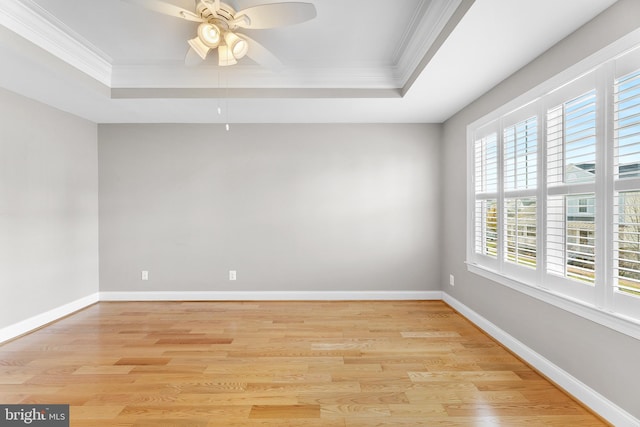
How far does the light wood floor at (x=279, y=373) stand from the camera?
6.31ft

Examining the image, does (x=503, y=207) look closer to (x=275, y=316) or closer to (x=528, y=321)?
(x=528, y=321)

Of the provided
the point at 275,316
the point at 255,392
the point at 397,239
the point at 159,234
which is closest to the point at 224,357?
the point at 255,392

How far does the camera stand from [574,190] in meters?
2.07

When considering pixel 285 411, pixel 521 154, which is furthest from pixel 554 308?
pixel 285 411

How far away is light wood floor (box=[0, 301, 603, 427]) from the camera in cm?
192

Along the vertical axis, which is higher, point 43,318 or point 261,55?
point 261,55

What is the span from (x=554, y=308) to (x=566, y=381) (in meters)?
0.46

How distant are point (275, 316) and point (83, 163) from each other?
3.04 metres

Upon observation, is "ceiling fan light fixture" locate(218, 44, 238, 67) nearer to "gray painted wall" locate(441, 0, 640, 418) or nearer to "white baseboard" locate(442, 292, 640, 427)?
"gray painted wall" locate(441, 0, 640, 418)

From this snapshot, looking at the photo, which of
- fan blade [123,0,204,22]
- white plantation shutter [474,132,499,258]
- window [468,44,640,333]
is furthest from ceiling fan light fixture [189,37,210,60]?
white plantation shutter [474,132,499,258]

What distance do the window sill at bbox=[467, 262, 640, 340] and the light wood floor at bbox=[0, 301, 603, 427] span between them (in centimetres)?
57

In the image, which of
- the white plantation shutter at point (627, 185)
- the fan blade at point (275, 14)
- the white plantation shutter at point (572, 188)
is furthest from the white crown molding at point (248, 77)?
the white plantation shutter at point (627, 185)

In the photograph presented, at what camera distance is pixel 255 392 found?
2146mm

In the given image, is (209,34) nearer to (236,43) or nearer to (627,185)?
(236,43)
